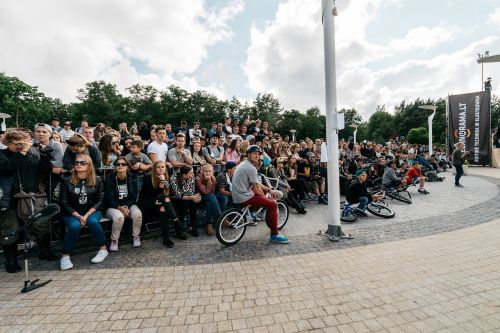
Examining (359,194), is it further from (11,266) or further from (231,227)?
(11,266)

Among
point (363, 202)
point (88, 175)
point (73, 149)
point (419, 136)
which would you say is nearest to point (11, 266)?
point (88, 175)

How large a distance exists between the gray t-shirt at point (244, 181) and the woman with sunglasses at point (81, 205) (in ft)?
8.45

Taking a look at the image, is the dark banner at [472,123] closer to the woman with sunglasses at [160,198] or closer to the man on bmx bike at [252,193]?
the man on bmx bike at [252,193]

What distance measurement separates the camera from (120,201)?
4766 millimetres

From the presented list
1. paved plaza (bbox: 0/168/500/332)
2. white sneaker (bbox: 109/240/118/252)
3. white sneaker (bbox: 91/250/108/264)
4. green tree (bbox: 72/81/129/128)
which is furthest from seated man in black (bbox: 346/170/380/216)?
green tree (bbox: 72/81/129/128)

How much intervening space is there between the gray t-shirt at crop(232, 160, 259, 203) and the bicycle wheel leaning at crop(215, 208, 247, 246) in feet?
0.98

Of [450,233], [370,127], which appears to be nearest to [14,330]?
[450,233]

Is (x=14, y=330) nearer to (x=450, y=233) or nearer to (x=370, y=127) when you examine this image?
(x=450, y=233)

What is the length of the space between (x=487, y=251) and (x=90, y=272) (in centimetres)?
690

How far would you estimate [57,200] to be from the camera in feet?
13.9

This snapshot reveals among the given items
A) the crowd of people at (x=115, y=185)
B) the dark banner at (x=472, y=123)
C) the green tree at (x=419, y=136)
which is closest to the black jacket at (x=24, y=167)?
the crowd of people at (x=115, y=185)

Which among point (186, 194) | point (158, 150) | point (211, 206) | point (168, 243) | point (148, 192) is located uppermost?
point (158, 150)

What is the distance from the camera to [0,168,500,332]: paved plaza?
2.64m

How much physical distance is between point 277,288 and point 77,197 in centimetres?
376
